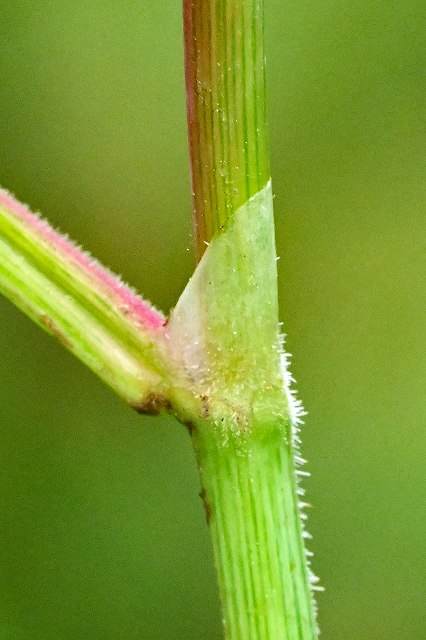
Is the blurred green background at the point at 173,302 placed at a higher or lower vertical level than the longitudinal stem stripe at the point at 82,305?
higher

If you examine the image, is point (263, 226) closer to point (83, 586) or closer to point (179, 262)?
point (179, 262)

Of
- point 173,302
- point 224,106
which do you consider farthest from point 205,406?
A: point 173,302

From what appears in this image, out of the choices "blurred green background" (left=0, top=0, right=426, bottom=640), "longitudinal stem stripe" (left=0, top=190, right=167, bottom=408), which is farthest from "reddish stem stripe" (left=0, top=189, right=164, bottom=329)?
"blurred green background" (left=0, top=0, right=426, bottom=640)

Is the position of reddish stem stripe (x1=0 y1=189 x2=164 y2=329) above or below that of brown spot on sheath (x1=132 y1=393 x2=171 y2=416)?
above

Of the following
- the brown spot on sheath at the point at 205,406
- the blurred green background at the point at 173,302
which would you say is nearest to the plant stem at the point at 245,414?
the brown spot on sheath at the point at 205,406

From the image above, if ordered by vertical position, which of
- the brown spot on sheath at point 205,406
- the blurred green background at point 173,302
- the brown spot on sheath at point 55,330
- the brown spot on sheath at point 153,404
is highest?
the blurred green background at point 173,302

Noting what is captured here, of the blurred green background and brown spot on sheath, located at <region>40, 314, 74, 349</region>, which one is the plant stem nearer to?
brown spot on sheath, located at <region>40, 314, 74, 349</region>

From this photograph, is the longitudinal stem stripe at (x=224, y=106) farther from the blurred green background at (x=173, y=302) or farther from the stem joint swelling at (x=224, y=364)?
the blurred green background at (x=173, y=302)

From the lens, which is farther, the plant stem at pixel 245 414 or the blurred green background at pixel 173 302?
the blurred green background at pixel 173 302
